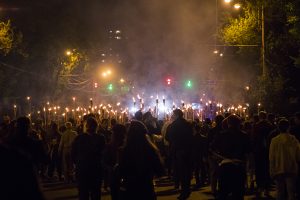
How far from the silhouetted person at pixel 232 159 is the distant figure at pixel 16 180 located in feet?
21.0

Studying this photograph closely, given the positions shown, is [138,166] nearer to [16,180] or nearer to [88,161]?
[88,161]

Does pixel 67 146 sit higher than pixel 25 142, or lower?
lower

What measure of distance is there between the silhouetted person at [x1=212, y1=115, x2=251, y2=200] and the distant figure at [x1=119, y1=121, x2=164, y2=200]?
2579 mm

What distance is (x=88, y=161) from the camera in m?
9.82

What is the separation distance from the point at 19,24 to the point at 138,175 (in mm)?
38815

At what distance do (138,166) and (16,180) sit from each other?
3.75 metres

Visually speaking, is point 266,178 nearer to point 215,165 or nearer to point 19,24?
point 215,165

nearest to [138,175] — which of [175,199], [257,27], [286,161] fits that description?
[286,161]

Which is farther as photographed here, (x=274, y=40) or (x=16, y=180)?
(x=274, y=40)

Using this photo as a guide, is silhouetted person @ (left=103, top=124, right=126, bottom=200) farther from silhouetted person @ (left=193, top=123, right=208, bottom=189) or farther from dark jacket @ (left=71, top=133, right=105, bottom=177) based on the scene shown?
silhouetted person @ (left=193, top=123, right=208, bottom=189)

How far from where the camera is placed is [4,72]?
126ft

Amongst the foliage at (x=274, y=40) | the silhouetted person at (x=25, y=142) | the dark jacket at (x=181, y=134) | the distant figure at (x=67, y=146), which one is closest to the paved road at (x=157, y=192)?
the distant figure at (x=67, y=146)

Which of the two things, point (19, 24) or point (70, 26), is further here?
point (70, 26)

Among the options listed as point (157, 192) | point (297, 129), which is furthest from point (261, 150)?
point (157, 192)
